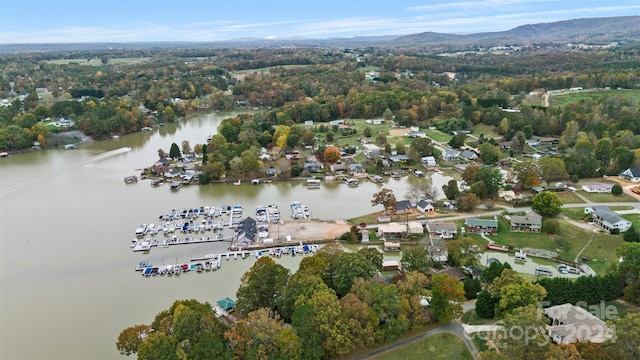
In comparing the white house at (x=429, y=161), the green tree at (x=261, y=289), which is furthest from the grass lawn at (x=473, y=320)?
the white house at (x=429, y=161)

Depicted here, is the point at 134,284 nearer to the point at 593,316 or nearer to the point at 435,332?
the point at 435,332

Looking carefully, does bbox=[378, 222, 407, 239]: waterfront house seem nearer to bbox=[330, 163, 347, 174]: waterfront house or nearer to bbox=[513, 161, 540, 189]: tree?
bbox=[513, 161, 540, 189]: tree

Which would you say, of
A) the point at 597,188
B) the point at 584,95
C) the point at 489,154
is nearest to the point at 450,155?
the point at 489,154

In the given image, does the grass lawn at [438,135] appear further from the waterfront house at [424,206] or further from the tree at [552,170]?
the waterfront house at [424,206]

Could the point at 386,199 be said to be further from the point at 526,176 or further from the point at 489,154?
the point at 489,154

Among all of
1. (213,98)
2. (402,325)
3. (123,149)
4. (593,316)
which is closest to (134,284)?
(402,325)
